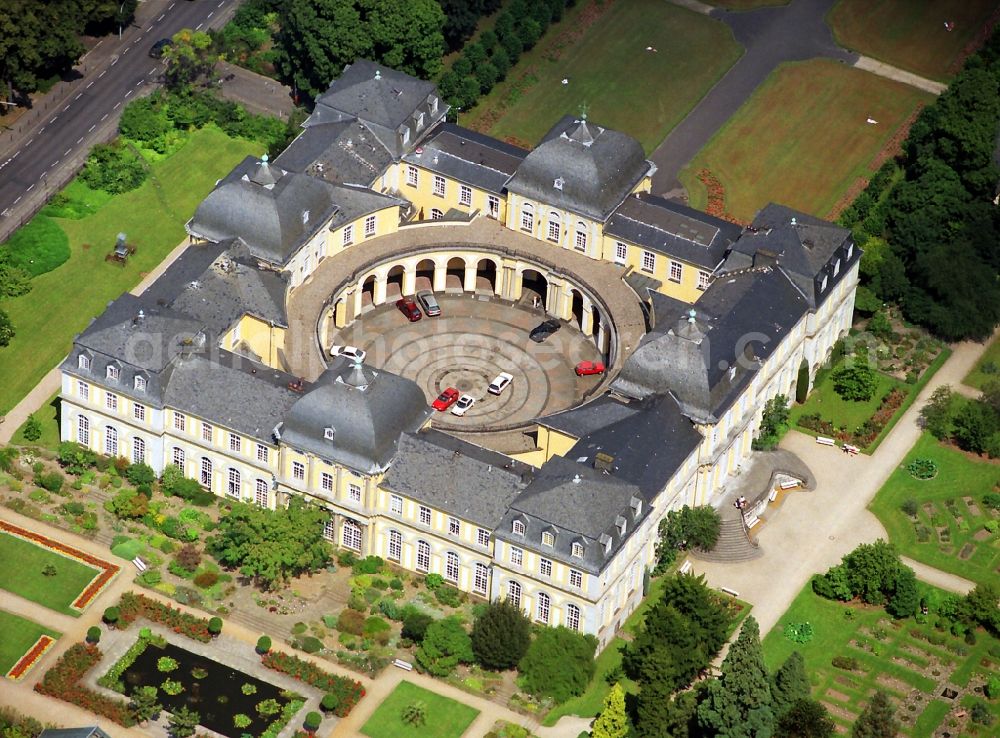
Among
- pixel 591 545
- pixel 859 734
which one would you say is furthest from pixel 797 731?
pixel 591 545

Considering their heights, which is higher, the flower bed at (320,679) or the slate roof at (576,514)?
the slate roof at (576,514)

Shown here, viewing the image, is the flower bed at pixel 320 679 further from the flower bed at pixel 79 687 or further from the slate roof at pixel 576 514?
the slate roof at pixel 576 514

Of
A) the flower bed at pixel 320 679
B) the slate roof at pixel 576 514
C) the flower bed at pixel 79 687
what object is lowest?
the flower bed at pixel 79 687

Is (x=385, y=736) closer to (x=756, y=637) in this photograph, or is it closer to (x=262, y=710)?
(x=262, y=710)

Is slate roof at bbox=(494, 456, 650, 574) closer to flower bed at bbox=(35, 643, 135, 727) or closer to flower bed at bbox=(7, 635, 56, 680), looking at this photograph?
flower bed at bbox=(35, 643, 135, 727)

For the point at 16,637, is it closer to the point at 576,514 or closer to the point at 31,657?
the point at 31,657

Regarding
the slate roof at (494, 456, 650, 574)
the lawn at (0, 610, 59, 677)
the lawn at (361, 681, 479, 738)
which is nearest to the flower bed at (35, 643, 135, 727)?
the lawn at (0, 610, 59, 677)

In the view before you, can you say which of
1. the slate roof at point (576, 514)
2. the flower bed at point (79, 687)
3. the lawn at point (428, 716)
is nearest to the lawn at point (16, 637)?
the flower bed at point (79, 687)
